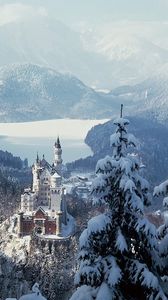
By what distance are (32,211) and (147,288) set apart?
32.2m

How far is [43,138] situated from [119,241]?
140 meters

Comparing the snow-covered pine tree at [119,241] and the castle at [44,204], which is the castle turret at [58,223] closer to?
the castle at [44,204]

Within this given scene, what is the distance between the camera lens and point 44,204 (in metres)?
39.4

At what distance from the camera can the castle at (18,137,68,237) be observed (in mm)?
36281

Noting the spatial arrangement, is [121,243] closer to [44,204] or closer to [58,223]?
[58,223]

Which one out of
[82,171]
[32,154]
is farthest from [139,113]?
[82,171]

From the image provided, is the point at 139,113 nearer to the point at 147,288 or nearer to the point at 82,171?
the point at 82,171

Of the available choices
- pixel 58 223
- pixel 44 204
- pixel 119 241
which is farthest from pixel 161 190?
pixel 44 204

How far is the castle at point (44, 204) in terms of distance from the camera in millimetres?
36281

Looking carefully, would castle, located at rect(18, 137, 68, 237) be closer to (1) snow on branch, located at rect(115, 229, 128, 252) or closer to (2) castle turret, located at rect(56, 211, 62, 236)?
(2) castle turret, located at rect(56, 211, 62, 236)

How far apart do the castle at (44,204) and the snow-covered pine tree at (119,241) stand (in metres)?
30.0

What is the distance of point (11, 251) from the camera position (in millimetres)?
34188

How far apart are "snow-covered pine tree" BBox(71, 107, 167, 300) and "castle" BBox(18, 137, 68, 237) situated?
2997cm

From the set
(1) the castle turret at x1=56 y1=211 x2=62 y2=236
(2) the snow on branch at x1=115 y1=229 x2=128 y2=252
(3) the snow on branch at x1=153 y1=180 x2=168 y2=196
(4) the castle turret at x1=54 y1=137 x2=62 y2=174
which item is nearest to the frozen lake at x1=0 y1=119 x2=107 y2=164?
(4) the castle turret at x1=54 y1=137 x2=62 y2=174
